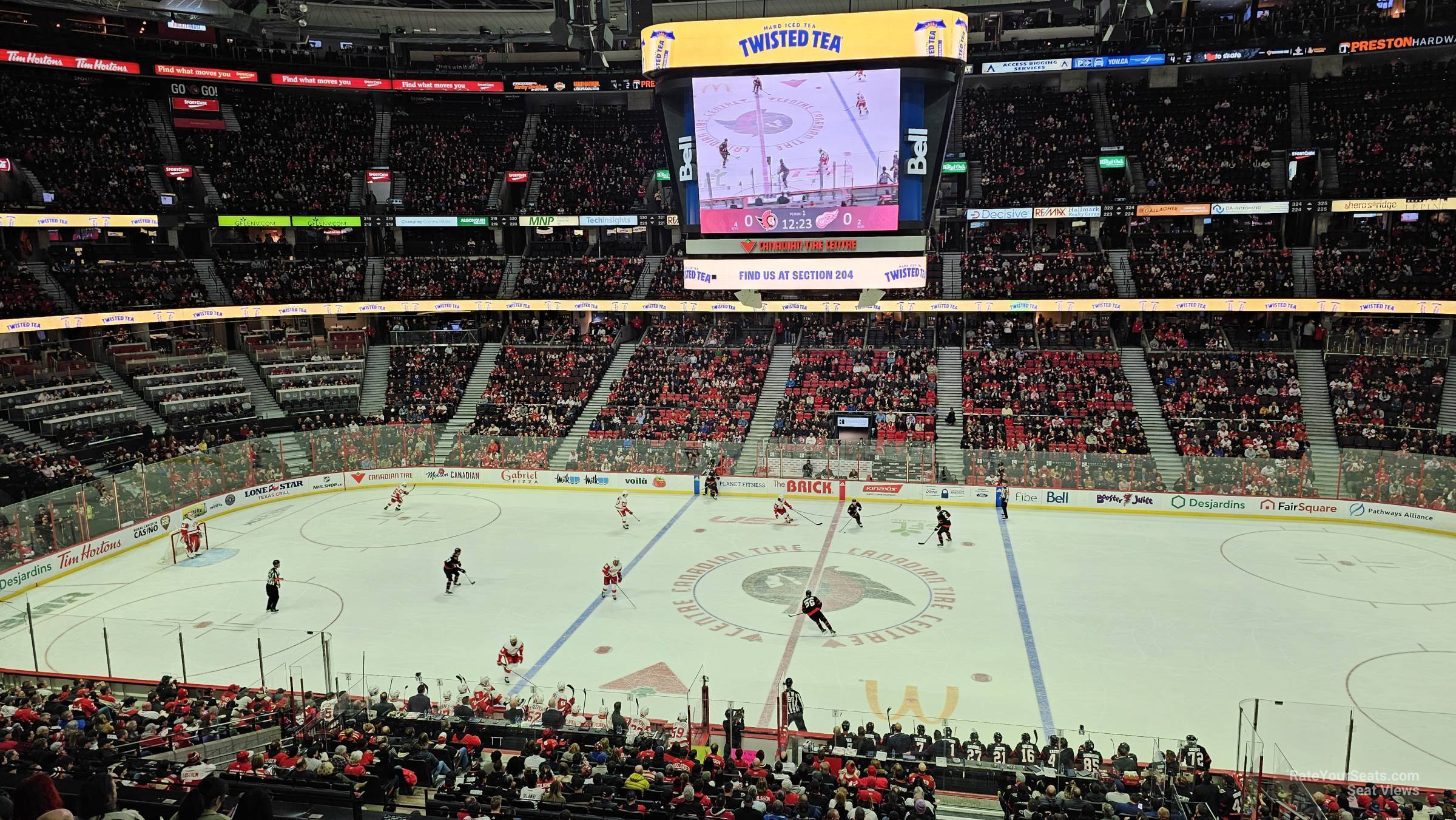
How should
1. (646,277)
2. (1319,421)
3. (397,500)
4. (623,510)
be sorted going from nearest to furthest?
1. (623,510)
2. (397,500)
3. (1319,421)
4. (646,277)

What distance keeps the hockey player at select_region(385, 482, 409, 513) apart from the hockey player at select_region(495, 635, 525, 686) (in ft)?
46.9

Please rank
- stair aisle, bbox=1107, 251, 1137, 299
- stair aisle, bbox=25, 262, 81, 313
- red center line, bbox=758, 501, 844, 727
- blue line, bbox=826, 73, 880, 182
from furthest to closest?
stair aisle, bbox=1107, 251, 1137, 299
stair aisle, bbox=25, 262, 81, 313
blue line, bbox=826, 73, 880, 182
red center line, bbox=758, 501, 844, 727

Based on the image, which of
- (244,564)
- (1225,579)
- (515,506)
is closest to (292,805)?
(244,564)

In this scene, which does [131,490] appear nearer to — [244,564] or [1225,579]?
[244,564]

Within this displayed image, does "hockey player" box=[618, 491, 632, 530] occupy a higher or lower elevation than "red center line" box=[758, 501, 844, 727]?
higher

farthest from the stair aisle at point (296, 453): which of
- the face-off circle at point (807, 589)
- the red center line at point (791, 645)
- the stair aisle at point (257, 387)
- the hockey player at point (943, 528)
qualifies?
the hockey player at point (943, 528)

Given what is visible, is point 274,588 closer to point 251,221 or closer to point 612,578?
point 612,578

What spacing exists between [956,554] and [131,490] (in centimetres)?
2344

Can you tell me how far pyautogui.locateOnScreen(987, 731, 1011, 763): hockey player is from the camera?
12781mm

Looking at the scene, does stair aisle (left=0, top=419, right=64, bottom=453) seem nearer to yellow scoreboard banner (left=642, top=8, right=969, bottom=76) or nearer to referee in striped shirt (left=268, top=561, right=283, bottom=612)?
referee in striped shirt (left=268, top=561, right=283, bottom=612)

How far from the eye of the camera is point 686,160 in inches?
767

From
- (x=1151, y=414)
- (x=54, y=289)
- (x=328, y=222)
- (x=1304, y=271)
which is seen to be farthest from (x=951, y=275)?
(x=54, y=289)

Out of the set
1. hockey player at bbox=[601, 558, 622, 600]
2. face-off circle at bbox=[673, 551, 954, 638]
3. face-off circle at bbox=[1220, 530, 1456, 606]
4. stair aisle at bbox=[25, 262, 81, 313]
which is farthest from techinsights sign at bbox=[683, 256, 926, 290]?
stair aisle at bbox=[25, 262, 81, 313]

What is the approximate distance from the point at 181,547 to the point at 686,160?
1852cm
